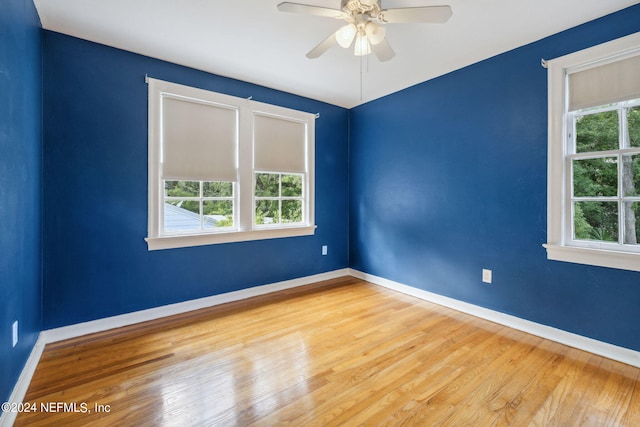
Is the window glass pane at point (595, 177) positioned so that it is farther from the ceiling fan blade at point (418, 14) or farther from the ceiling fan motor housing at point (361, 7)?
the ceiling fan motor housing at point (361, 7)

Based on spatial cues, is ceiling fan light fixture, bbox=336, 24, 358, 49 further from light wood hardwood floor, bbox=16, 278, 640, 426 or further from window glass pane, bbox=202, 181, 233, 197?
light wood hardwood floor, bbox=16, 278, 640, 426

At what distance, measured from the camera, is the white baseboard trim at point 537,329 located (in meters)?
2.10

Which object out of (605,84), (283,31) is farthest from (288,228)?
(605,84)

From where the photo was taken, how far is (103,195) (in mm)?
2590

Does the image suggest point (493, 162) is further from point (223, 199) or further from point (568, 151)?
point (223, 199)

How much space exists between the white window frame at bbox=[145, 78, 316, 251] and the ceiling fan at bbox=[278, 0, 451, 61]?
154 centimetres

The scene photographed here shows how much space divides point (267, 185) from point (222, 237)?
89cm

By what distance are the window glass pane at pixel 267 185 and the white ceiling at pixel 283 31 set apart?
1.16m

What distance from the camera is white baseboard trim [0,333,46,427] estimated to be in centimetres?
147

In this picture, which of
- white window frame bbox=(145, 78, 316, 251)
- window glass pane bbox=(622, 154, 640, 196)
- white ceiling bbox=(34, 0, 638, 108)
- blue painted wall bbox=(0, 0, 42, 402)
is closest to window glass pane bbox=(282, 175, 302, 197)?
white window frame bbox=(145, 78, 316, 251)

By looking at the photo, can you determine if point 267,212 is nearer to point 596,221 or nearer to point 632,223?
point 596,221

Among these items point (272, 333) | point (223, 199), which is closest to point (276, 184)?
A: point (223, 199)

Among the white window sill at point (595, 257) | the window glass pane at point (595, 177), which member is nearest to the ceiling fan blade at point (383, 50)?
the window glass pane at point (595, 177)

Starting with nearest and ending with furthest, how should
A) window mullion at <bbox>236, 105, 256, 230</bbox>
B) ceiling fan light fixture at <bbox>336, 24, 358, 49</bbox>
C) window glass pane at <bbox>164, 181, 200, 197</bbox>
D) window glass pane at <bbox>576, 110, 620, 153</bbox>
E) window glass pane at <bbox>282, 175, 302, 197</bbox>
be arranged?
1. ceiling fan light fixture at <bbox>336, 24, 358, 49</bbox>
2. window glass pane at <bbox>576, 110, 620, 153</bbox>
3. window glass pane at <bbox>164, 181, 200, 197</bbox>
4. window mullion at <bbox>236, 105, 256, 230</bbox>
5. window glass pane at <bbox>282, 175, 302, 197</bbox>
